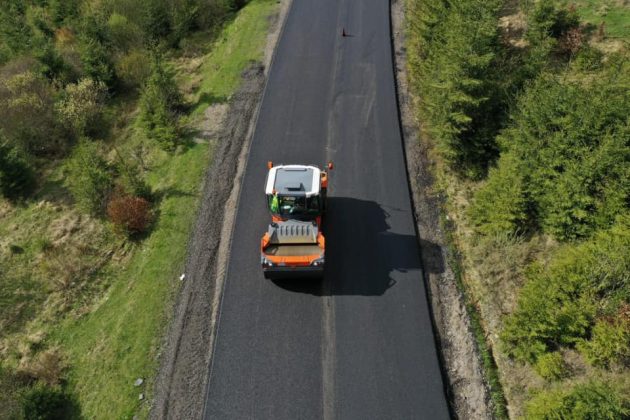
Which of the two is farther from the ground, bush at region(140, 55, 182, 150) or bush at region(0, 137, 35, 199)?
bush at region(140, 55, 182, 150)

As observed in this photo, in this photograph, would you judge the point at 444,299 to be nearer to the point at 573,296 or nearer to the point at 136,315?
the point at 573,296

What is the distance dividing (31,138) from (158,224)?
42.8 ft

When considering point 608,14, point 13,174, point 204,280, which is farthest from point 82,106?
point 608,14

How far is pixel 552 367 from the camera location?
13609 mm

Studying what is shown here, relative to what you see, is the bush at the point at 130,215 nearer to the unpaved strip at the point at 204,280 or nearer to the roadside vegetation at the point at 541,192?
the unpaved strip at the point at 204,280

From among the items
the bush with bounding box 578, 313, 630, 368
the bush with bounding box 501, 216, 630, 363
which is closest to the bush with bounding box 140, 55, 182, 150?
the bush with bounding box 501, 216, 630, 363

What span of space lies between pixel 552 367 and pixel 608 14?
21185 millimetres

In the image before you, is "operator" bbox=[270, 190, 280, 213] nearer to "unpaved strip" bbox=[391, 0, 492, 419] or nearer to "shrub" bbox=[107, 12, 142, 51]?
"unpaved strip" bbox=[391, 0, 492, 419]

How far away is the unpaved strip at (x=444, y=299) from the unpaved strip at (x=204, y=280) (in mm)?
8368

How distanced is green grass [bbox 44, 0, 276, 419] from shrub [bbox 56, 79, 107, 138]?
21.5ft

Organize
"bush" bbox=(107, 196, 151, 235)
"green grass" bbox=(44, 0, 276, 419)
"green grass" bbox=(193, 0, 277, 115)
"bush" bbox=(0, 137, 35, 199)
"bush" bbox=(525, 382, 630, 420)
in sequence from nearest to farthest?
1. "bush" bbox=(525, 382, 630, 420)
2. "green grass" bbox=(44, 0, 276, 419)
3. "bush" bbox=(107, 196, 151, 235)
4. "bush" bbox=(0, 137, 35, 199)
5. "green grass" bbox=(193, 0, 277, 115)

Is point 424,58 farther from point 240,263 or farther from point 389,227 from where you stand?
point 240,263

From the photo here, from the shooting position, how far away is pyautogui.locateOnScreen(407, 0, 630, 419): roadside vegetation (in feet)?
44.3

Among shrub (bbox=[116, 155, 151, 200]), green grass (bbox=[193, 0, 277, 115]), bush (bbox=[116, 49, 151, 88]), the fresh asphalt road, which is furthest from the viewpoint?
bush (bbox=[116, 49, 151, 88])
